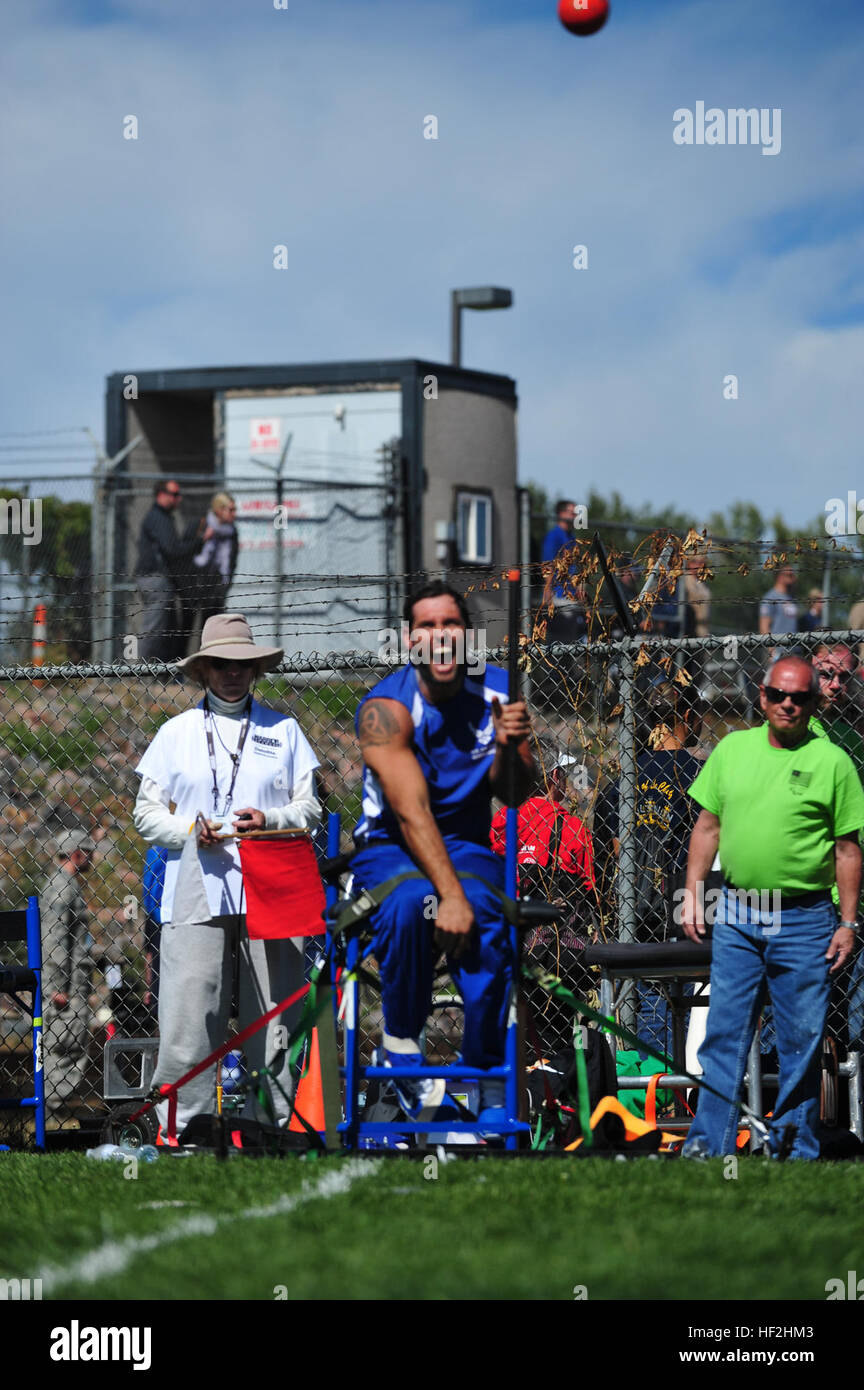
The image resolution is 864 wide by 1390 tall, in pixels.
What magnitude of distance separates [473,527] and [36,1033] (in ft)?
44.1

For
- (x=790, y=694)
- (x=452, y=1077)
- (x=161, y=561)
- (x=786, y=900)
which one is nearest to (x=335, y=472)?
(x=161, y=561)

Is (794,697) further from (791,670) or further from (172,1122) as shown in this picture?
(172,1122)

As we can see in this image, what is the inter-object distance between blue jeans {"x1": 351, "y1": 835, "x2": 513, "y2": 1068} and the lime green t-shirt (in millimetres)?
1254

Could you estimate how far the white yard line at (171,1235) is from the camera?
4121 mm

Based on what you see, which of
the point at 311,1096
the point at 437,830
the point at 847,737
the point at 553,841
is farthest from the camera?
the point at 847,737

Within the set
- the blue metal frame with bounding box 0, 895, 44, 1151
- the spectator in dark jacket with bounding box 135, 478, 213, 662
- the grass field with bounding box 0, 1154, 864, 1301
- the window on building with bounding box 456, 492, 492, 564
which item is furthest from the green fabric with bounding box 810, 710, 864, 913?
the window on building with bounding box 456, 492, 492, 564

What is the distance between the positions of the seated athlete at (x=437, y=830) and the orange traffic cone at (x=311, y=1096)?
68 centimetres

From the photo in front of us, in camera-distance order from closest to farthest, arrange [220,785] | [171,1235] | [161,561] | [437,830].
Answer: [171,1235] → [437,830] → [220,785] → [161,561]

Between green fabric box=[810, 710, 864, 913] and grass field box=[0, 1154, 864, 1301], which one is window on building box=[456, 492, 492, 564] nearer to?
green fabric box=[810, 710, 864, 913]

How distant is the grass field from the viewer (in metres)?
3.96

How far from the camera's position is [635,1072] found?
27.6 ft

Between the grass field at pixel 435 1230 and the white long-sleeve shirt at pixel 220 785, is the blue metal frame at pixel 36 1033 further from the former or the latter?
the grass field at pixel 435 1230

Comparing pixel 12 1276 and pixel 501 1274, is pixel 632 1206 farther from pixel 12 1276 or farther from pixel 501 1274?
pixel 12 1276
